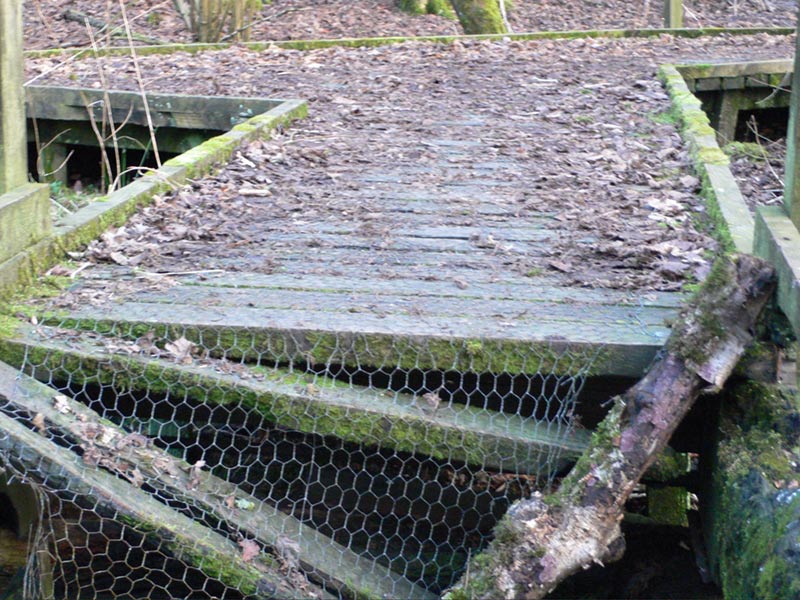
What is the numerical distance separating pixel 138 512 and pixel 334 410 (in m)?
0.65

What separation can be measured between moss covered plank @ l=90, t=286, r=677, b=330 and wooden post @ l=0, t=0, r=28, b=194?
679mm

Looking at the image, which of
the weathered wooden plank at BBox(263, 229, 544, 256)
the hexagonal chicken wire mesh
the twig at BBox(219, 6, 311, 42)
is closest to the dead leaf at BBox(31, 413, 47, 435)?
the hexagonal chicken wire mesh

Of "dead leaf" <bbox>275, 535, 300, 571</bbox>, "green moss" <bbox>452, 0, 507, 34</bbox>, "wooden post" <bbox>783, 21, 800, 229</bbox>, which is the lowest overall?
"dead leaf" <bbox>275, 535, 300, 571</bbox>

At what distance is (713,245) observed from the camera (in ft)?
13.0

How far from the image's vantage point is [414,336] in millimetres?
3090

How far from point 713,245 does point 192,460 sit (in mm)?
2245

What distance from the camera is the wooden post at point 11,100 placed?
3469 mm

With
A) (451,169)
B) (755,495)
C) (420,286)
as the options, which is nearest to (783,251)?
(755,495)

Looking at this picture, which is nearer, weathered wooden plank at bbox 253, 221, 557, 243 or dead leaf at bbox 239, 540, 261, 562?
dead leaf at bbox 239, 540, 261, 562

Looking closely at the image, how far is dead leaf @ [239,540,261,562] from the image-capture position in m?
2.84

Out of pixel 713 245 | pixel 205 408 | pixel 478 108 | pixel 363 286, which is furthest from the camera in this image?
pixel 478 108

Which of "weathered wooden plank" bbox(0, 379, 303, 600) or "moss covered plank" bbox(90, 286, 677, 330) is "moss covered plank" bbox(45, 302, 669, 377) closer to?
"moss covered plank" bbox(90, 286, 677, 330)

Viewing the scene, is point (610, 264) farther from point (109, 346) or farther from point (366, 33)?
point (366, 33)

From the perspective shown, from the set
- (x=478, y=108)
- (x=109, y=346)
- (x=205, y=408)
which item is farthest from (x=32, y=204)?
(x=478, y=108)
